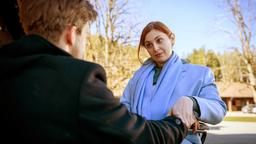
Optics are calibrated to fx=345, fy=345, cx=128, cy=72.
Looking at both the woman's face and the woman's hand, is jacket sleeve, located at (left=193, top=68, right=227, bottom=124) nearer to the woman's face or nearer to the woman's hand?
the woman's hand

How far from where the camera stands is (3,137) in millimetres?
1062

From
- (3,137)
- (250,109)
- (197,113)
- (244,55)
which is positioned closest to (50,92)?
(3,137)

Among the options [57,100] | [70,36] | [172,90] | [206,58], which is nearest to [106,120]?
[57,100]

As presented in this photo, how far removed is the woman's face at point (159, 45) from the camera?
84.7 inches

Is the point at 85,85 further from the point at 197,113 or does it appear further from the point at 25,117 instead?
the point at 197,113

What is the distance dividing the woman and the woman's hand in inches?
1.9

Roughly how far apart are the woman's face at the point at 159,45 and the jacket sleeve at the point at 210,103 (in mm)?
303

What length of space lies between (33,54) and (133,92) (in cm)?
110

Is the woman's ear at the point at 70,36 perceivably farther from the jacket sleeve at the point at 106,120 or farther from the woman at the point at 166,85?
the woman at the point at 166,85

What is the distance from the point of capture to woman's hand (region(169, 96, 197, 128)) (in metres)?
1.35

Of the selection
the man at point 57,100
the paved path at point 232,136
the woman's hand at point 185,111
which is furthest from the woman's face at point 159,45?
the paved path at point 232,136

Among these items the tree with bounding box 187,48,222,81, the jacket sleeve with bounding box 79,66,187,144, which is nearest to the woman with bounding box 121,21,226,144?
the jacket sleeve with bounding box 79,66,187,144

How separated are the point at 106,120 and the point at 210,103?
33.6 inches

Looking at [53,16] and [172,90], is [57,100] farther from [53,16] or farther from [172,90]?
[172,90]
